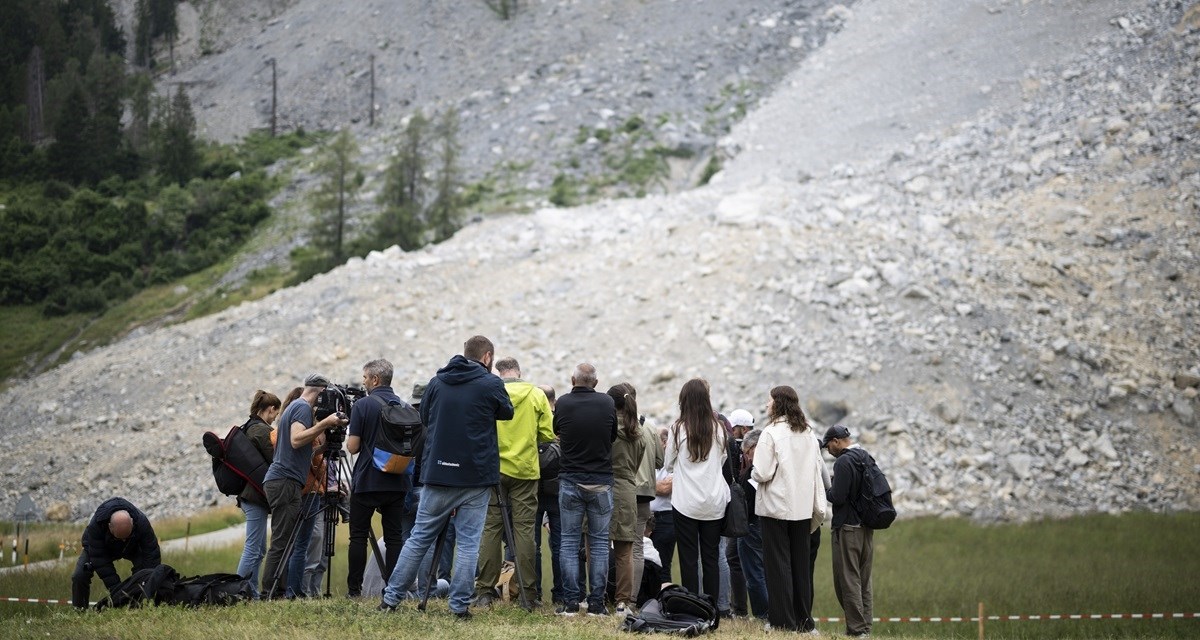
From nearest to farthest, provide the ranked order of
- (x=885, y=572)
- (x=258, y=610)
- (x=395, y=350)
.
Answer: (x=258, y=610) < (x=885, y=572) < (x=395, y=350)

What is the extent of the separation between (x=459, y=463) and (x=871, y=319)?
20.7 m

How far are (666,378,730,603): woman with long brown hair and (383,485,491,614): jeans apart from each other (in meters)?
1.96

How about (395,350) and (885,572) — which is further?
(395,350)

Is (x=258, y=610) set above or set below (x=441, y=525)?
below

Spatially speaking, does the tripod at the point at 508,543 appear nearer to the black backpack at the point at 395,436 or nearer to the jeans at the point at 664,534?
the black backpack at the point at 395,436

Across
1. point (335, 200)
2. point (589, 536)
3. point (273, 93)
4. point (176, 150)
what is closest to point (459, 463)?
point (589, 536)

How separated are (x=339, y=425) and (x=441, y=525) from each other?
157 centimetres

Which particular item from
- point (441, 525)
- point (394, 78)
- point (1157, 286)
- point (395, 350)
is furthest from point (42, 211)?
point (441, 525)

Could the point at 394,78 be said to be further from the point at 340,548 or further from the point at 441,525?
the point at 441,525

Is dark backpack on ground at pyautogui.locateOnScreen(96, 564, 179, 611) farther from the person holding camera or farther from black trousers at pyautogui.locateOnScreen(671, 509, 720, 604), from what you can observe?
black trousers at pyautogui.locateOnScreen(671, 509, 720, 604)

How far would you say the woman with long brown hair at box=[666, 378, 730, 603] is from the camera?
993 centimetres

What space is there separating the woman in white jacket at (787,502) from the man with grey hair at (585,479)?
53.1 inches

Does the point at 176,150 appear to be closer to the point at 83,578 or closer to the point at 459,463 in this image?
the point at 83,578

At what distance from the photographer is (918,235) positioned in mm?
31656
